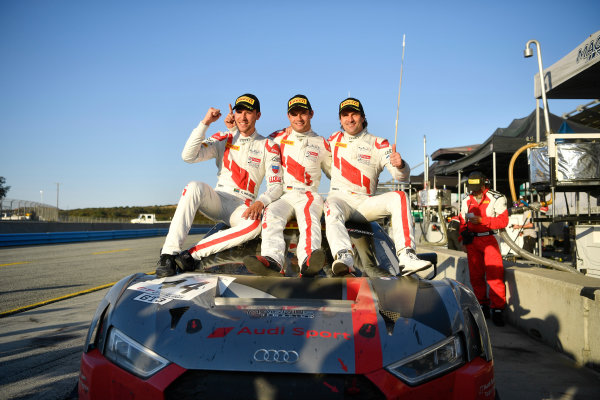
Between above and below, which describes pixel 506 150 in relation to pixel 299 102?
above

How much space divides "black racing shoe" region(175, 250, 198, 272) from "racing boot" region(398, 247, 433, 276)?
1.49 m

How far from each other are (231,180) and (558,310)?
3345mm

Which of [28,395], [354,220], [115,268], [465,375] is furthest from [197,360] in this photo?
[115,268]

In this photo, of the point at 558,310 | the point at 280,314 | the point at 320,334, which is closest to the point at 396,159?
the point at 558,310

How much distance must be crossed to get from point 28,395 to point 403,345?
7.95ft

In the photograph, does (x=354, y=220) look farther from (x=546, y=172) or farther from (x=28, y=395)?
(x=546, y=172)

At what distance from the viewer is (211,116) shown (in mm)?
4102

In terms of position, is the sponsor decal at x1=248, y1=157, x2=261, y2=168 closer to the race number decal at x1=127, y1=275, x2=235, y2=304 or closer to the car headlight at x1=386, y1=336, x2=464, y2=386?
the race number decal at x1=127, y1=275, x2=235, y2=304

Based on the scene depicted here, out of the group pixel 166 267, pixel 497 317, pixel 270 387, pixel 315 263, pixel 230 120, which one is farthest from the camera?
pixel 497 317

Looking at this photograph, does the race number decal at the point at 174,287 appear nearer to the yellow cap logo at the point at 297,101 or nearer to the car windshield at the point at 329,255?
the car windshield at the point at 329,255

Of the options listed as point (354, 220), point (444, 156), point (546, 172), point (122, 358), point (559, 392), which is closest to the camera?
point (122, 358)

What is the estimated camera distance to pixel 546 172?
20.9ft

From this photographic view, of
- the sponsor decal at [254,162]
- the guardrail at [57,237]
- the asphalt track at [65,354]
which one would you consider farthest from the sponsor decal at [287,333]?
the guardrail at [57,237]

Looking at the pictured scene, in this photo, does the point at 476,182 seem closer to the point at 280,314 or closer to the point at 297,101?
the point at 297,101
